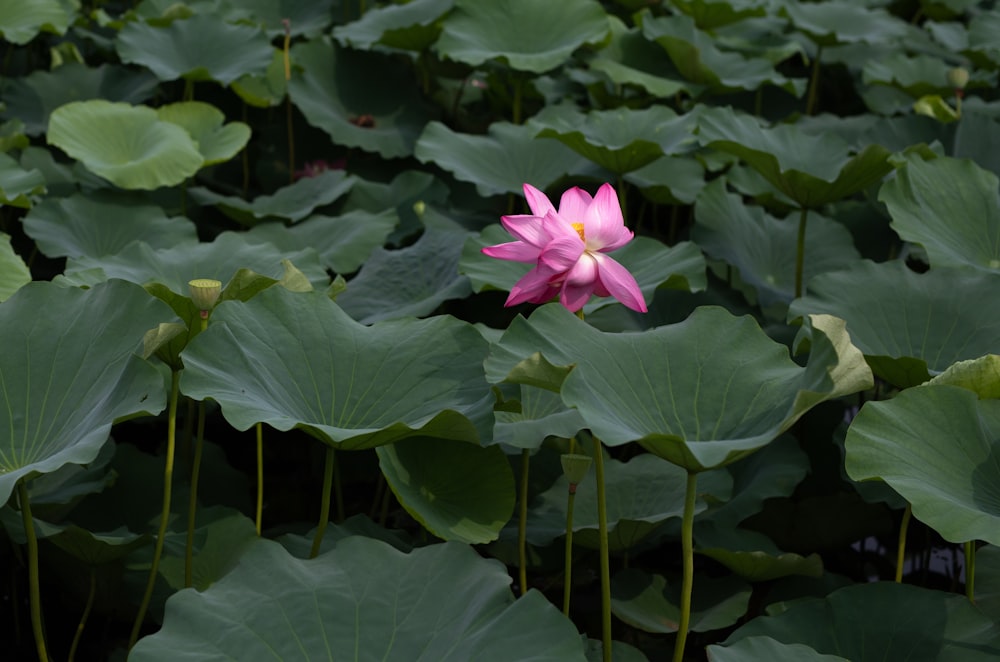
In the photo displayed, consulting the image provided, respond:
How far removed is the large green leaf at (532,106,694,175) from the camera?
7.43 feet

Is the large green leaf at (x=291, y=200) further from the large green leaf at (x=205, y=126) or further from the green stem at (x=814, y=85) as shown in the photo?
the green stem at (x=814, y=85)

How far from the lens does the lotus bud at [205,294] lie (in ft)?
4.72

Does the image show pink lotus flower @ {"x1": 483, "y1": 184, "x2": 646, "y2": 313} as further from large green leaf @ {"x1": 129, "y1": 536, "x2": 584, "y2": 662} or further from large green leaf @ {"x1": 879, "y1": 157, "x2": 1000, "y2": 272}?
large green leaf @ {"x1": 879, "y1": 157, "x2": 1000, "y2": 272}

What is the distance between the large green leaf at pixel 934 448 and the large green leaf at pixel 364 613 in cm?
43

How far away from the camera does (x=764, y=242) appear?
2.48 meters

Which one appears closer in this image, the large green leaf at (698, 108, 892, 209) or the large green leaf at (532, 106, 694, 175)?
the large green leaf at (698, 108, 892, 209)

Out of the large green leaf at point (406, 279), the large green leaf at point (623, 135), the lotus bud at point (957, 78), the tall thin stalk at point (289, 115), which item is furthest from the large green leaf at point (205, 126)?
the lotus bud at point (957, 78)

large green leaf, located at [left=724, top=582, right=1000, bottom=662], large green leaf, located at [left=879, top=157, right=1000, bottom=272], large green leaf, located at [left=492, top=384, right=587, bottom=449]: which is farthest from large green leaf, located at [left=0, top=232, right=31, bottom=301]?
large green leaf, located at [left=879, top=157, right=1000, bottom=272]

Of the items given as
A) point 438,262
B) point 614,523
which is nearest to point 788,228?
point 438,262

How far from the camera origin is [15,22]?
291 centimetres

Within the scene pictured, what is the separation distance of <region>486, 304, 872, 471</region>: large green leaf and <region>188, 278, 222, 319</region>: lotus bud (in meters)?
0.40

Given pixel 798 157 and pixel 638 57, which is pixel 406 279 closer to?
pixel 798 157

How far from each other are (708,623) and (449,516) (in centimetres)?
43

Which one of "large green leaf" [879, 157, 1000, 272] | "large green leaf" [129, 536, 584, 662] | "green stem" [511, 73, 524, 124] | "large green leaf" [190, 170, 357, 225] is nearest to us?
"large green leaf" [129, 536, 584, 662]
